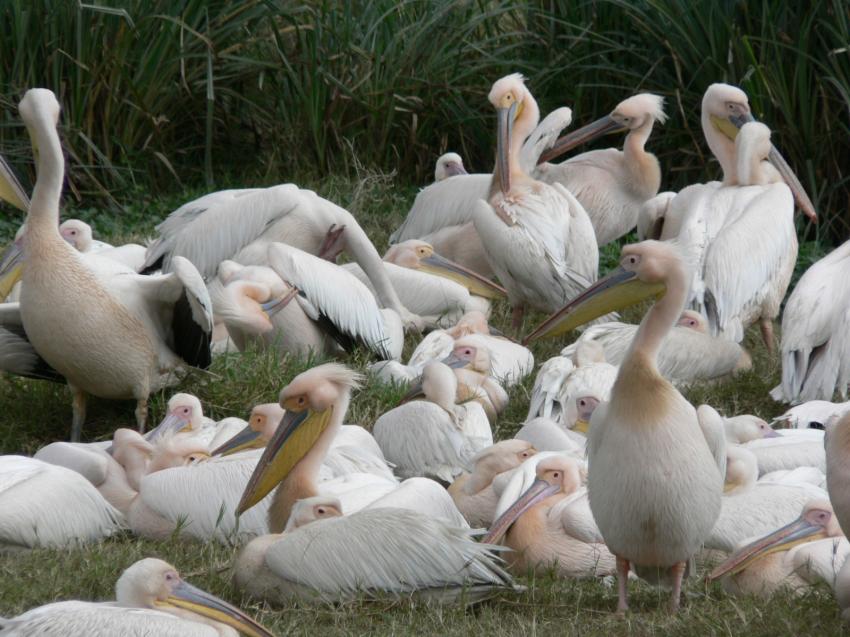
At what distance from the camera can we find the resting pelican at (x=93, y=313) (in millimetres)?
5344

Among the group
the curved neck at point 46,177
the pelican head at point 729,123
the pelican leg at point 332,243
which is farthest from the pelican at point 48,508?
the pelican head at point 729,123

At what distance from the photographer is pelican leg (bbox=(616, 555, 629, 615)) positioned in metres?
3.80

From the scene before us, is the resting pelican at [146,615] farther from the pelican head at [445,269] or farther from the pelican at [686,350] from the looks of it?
the pelican head at [445,269]

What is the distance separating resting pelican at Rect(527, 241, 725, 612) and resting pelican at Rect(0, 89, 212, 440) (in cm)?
195

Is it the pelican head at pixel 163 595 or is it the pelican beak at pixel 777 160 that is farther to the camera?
the pelican beak at pixel 777 160

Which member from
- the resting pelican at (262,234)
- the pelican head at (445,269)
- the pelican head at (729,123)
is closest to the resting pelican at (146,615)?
the resting pelican at (262,234)

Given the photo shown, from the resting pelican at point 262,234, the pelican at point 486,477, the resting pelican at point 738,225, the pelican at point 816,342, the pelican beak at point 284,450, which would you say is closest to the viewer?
the pelican beak at point 284,450

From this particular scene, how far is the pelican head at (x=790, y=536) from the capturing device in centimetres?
403

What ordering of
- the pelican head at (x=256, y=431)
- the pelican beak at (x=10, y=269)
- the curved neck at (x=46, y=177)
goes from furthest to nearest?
the pelican beak at (x=10, y=269), the curved neck at (x=46, y=177), the pelican head at (x=256, y=431)

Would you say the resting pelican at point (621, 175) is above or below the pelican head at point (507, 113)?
below

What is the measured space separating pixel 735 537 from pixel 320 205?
329 cm

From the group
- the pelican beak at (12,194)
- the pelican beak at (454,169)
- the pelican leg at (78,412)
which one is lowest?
the pelican leg at (78,412)

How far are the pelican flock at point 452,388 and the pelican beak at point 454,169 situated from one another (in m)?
0.01

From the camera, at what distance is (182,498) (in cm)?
462
